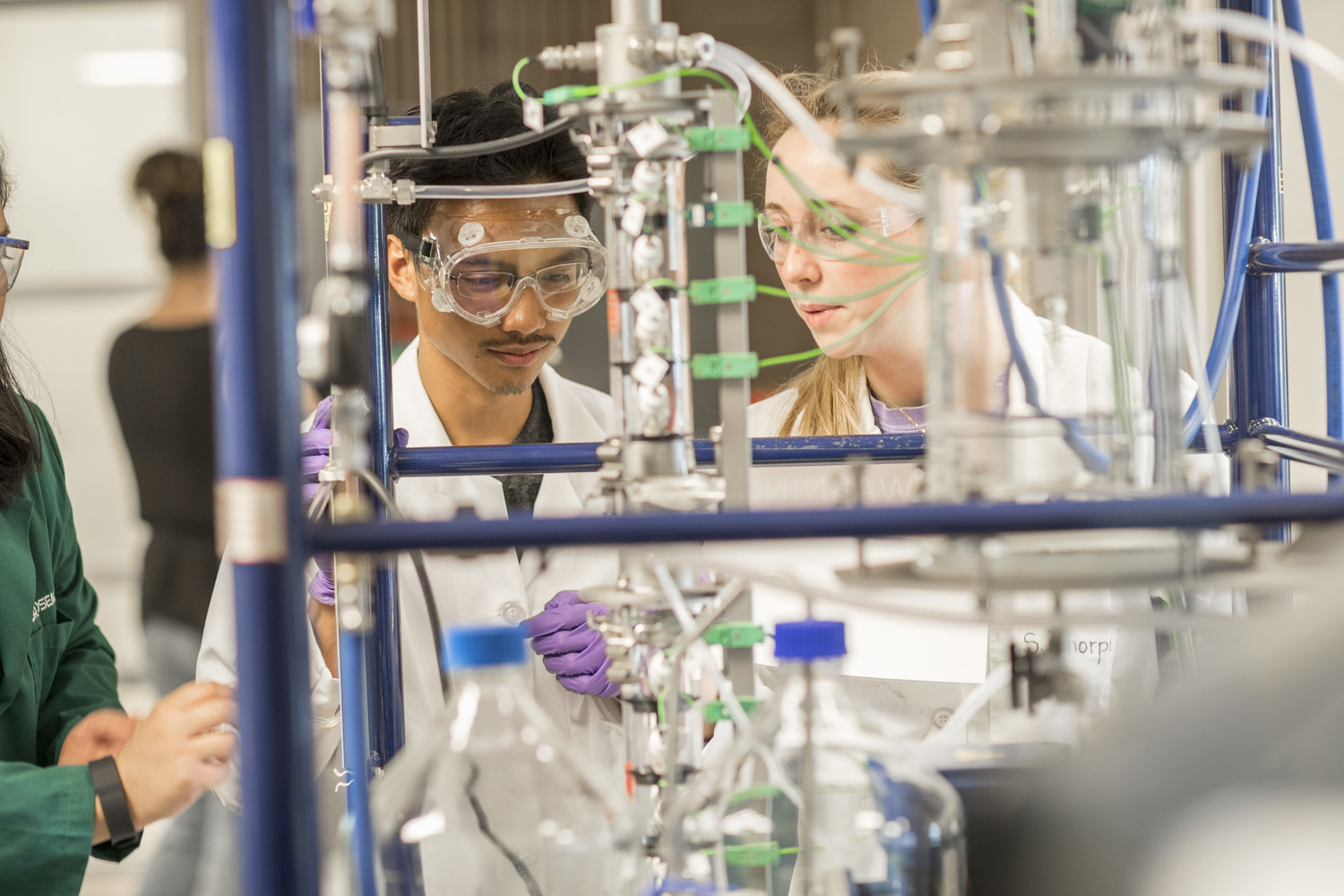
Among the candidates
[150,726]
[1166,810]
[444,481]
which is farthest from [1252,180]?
[444,481]

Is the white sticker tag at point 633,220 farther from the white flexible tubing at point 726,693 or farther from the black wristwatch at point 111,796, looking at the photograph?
the black wristwatch at point 111,796

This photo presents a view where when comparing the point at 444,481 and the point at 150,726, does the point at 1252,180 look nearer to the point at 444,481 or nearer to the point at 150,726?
the point at 150,726

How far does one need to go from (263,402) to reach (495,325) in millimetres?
1181

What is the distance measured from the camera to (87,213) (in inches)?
187

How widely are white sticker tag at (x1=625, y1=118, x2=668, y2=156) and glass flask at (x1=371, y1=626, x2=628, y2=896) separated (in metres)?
0.34

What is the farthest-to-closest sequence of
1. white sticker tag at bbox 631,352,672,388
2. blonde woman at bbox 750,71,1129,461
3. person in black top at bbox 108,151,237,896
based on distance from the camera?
person in black top at bbox 108,151,237,896, blonde woman at bbox 750,71,1129,461, white sticker tag at bbox 631,352,672,388

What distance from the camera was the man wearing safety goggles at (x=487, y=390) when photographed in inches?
59.2

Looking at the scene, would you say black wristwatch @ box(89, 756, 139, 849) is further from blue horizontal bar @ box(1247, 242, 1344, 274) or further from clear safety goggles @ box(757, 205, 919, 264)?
blue horizontal bar @ box(1247, 242, 1344, 274)

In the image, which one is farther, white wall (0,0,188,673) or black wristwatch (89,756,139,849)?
white wall (0,0,188,673)

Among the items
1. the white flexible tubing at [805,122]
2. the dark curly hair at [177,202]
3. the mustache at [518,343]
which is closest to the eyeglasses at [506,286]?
the mustache at [518,343]

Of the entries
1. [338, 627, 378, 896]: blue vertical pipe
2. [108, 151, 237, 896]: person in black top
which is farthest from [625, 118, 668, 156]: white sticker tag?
[108, 151, 237, 896]: person in black top

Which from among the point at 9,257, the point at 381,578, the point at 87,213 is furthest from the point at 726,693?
the point at 87,213

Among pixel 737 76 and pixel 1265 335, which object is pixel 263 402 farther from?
pixel 1265 335

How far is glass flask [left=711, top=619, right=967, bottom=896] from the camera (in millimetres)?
712
